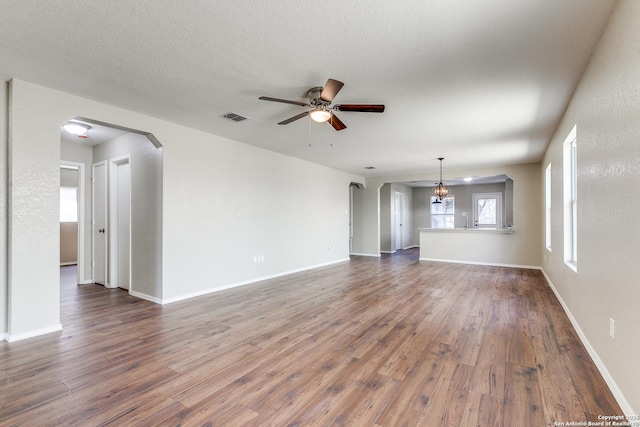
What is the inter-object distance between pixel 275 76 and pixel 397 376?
109 inches

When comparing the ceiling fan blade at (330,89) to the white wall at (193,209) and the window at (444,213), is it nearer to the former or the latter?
the white wall at (193,209)

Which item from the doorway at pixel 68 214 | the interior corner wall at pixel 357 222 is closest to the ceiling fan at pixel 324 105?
the interior corner wall at pixel 357 222

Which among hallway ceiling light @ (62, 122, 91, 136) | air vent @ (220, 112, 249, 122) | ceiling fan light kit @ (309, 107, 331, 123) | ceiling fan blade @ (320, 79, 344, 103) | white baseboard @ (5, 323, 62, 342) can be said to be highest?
air vent @ (220, 112, 249, 122)

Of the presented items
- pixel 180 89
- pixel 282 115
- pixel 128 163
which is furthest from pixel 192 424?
pixel 128 163

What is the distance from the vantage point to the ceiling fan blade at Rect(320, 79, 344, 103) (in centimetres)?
245

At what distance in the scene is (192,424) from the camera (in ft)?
5.54

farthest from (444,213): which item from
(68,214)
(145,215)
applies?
(68,214)

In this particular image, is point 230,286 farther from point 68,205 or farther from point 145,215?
point 68,205

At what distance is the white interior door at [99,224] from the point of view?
5250 millimetres

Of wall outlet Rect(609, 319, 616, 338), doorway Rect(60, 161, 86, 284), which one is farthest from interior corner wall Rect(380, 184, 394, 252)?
doorway Rect(60, 161, 86, 284)

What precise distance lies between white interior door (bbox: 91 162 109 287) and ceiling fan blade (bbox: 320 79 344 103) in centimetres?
466

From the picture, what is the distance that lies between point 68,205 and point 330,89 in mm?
8295

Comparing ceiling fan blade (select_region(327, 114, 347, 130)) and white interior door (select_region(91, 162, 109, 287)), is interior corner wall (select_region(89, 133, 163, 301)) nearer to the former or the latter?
white interior door (select_region(91, 162, 109, 287))

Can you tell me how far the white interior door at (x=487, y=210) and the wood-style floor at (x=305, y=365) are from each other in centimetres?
685
